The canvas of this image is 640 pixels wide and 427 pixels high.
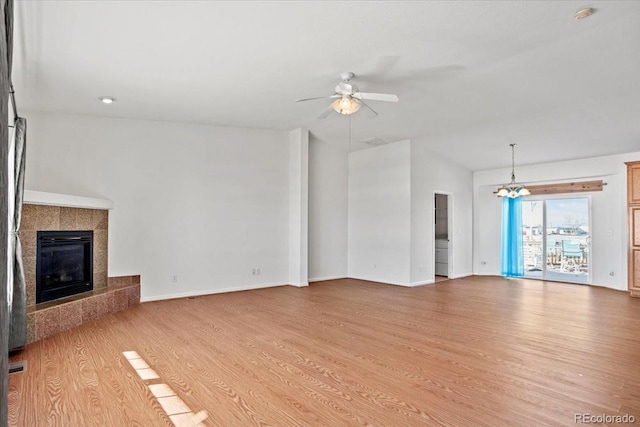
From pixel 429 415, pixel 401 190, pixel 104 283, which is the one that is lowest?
pixel 429 415

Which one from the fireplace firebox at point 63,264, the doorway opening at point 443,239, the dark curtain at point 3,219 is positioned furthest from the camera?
the doorway opening at point 443,239

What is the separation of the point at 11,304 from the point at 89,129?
3.16m

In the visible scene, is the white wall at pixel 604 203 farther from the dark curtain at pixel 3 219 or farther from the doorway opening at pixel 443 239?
the dark curtain at pixel 3 219

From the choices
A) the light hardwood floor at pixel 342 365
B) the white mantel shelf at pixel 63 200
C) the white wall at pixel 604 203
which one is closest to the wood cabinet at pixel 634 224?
the white wall at pixel 604 203

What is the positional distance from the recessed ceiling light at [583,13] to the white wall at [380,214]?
14.7 feet

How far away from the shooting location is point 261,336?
14.5ft

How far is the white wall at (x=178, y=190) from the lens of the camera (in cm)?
576

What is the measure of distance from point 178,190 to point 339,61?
3763mm

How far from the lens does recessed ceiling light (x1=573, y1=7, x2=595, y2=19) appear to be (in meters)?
3.39

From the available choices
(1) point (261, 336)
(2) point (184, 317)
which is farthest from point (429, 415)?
(2) point (184, 317)

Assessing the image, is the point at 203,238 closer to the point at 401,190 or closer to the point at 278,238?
the point at 278,238

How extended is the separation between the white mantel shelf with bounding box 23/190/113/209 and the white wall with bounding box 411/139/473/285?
18.6 ft

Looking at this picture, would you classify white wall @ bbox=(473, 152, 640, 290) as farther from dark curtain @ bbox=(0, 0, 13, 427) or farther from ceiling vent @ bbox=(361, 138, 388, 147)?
dark curtain @ bbox=(0, 0, 13, 427)

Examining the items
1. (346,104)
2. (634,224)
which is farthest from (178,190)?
(634,224)
